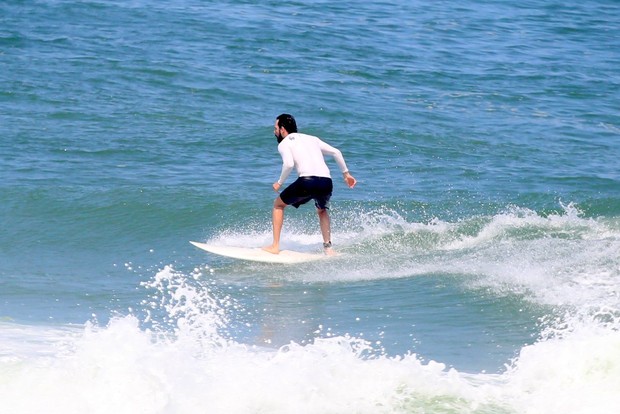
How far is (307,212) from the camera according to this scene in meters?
13.2

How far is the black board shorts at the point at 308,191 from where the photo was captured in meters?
11.0

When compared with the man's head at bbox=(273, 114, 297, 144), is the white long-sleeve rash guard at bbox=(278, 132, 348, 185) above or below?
below

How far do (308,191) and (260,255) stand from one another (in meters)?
0.82

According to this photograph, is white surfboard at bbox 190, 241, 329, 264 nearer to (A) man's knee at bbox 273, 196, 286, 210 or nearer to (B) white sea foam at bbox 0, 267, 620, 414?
(A) man's knee at bbox 273, 196, 286, 210

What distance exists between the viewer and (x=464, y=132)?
56.4 ft

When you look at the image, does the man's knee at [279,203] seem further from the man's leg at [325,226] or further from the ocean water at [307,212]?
the ocean water at [307,212]

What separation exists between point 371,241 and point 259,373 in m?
5.04

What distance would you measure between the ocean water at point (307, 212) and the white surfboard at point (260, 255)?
4.9 inches

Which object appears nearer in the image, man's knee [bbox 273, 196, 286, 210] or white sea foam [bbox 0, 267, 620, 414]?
white sea foam [bbox 0, 267, 620, 414]

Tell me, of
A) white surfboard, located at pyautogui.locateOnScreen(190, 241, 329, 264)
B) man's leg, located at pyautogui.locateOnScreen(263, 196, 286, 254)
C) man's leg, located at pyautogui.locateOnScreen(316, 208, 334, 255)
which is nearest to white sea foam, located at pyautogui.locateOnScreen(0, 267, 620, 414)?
white surfboard, located at pyautogui.locateOnScreen(190, 241, 329, 264)

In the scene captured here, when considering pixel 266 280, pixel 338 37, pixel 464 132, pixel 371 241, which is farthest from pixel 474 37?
pixel 266 280

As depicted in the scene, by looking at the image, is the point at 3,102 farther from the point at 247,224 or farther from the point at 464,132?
the point at 464,132

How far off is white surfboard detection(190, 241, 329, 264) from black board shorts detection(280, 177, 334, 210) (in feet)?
1.70

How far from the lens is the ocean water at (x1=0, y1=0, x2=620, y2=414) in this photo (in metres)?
7.04
